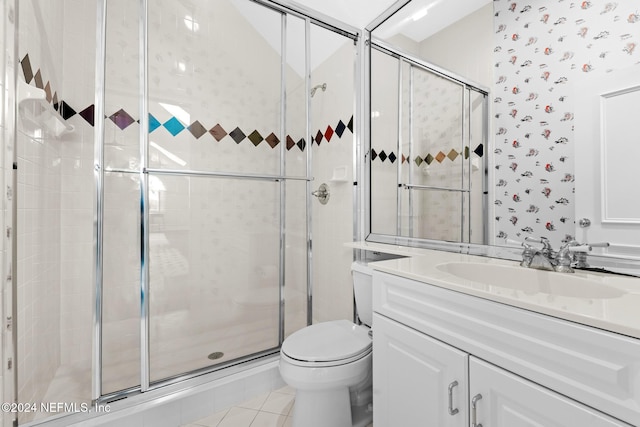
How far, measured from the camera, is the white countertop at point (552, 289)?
60 centimetres

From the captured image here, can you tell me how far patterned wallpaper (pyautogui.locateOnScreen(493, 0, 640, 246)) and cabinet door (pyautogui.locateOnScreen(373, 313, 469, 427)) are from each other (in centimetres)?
61

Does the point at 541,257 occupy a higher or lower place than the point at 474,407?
higher

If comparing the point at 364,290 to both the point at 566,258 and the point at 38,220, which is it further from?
the point at 38,220

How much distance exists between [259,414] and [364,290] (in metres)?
0.77

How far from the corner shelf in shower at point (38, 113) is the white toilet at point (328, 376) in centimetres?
A: 129

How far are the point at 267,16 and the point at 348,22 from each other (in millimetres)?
511

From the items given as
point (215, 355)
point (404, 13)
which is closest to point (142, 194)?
point (215, 355)

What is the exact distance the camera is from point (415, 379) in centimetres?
95

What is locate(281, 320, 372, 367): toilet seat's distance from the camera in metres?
1.20

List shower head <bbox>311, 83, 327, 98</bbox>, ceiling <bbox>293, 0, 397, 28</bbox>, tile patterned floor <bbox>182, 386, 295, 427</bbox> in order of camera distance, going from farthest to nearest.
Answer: shower head <bbox>311, 83, 327, 98</bbox> < ceiling <bbox>293, 0, 397, 28</bbox> < tile patterned floor <bbox>182, 386, 295, 427</bbox>

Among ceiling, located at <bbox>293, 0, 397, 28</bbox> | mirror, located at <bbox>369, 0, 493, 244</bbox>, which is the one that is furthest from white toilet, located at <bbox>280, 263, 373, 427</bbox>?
ceiling, located at <bbox>293, 0, 397, 28</bbox>

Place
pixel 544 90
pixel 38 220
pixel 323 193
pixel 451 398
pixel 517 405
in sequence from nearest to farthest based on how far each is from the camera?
pixel 517 405
pixel 451 398
pixel 544 90
pixel 38 220
pixel 323 193

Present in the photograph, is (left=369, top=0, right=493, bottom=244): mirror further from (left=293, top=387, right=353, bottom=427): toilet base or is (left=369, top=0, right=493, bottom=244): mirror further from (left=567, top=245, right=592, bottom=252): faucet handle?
(left=293, top=387, right=353, bottom=427): toilet base

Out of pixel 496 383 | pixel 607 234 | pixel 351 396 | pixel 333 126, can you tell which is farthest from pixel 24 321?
pixel 607 234
